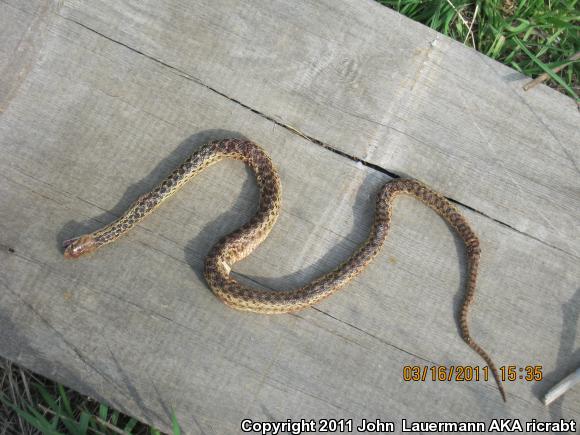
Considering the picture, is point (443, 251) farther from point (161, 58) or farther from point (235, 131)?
point (161, 58)

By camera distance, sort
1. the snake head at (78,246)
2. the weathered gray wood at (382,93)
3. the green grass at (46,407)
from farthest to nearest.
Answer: the weathered gray wood at (382,93)
the green grass at (46,407)
the snake head at (78,246)

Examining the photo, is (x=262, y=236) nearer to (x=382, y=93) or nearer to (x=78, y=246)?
(x=78, y=246)

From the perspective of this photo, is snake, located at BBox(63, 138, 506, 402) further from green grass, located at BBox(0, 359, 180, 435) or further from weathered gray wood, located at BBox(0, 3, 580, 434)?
green grass, located at BBox(0, 359, 180, 435)

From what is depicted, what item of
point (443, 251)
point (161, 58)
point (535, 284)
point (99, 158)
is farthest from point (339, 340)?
point (161, 58)

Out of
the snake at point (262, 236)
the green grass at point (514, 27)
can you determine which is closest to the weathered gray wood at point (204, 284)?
the snake at point (262, 236)

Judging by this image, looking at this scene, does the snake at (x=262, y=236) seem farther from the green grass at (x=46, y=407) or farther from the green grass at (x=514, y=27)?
the green grass at (x=514, y=27)

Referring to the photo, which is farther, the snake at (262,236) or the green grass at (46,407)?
the green grass at (46,407)
